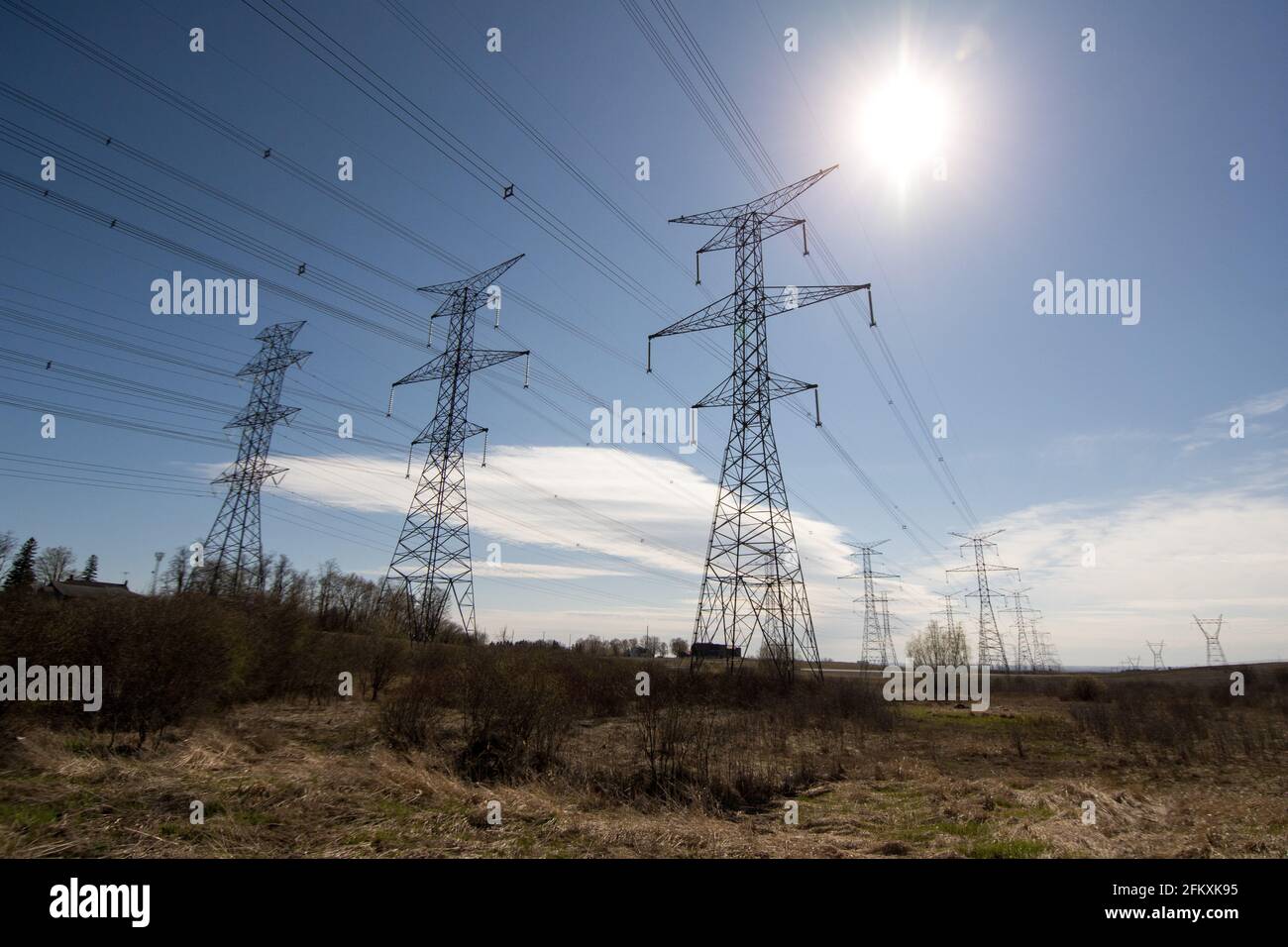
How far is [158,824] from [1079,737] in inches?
1337

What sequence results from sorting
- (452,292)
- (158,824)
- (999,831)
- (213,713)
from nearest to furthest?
(158,824) → (999,831) → (213,713) → (452,292)

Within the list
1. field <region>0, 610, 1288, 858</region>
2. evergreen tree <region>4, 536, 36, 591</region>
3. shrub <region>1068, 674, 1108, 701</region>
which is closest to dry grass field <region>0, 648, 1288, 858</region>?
field <region>0, 610, 1288, 858</region>

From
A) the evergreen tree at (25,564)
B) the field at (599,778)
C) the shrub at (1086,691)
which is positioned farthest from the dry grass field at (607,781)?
the evergreen tree at (25,564)

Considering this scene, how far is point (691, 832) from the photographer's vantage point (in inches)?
400

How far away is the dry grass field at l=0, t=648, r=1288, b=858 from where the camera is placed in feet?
30.5

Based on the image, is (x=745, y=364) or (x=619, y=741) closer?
(x=619, y=741)

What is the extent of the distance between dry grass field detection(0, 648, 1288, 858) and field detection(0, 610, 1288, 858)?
0.21 ft

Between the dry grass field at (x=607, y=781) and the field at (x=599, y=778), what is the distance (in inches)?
2.6

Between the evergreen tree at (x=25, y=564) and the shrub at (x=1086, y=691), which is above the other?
the evergreen tree at (x=25, y=564)

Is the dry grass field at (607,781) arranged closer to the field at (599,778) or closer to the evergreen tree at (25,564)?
the field at (599,778)

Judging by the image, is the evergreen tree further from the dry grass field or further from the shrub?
the shrub

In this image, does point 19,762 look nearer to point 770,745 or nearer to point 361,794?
point 361,794

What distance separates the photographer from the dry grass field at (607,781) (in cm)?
930
